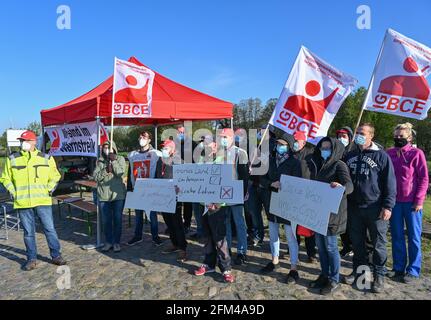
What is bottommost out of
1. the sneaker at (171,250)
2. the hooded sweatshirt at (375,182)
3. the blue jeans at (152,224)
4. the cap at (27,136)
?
the sneaker at (171,250)

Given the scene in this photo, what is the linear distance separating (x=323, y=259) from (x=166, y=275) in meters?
2.16

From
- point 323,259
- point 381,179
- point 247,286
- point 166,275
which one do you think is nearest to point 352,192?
point 381,179

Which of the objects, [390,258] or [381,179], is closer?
[381,179]

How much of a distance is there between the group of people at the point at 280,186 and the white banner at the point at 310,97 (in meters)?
0.54

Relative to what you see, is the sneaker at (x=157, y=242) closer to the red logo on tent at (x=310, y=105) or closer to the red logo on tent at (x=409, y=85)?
the red logo on tent at (x=310, y=105)

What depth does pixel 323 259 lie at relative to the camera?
403cm

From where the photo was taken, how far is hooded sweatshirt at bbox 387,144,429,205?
13.5ft

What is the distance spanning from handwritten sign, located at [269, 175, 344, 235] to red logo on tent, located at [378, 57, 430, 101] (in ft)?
6.85

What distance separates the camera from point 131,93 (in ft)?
19.0

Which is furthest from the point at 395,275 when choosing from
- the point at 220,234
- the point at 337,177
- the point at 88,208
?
the point at 88,208

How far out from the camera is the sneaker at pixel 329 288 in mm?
3865

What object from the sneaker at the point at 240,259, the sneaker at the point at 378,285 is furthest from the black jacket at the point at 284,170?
the sneaker at the point at 378,285

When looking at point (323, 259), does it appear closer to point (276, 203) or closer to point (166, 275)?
point (276, 203)
